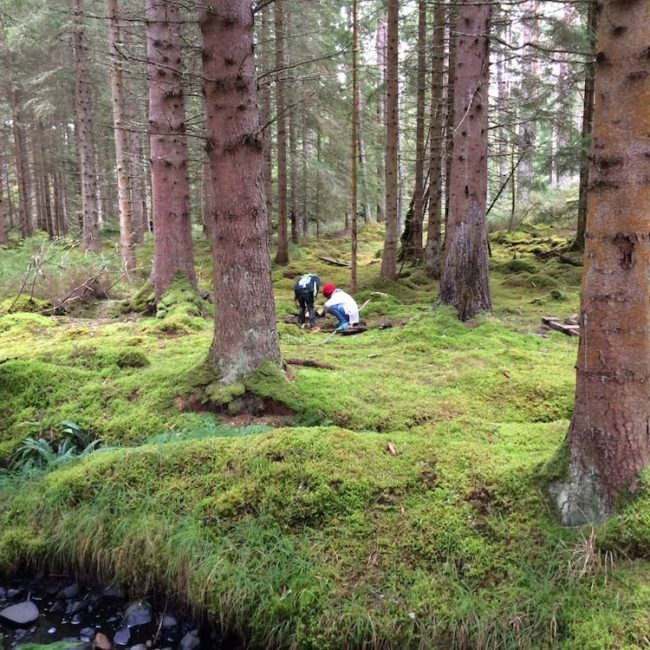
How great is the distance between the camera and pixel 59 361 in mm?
5645

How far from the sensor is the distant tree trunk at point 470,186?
7559mm

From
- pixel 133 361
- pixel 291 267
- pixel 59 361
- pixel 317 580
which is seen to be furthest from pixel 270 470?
pixel 291 267


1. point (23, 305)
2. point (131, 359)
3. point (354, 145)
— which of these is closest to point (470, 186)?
point (354, 145)

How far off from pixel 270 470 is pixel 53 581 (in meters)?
1.55

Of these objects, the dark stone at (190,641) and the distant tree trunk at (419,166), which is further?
the distant tree trunk at (419,166)

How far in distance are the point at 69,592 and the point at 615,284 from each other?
3554mm

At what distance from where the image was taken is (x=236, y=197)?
4.44 meters

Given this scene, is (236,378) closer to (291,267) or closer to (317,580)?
(317,580)

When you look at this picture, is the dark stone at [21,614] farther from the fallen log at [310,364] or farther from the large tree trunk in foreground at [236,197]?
the fallen log at [310,364]

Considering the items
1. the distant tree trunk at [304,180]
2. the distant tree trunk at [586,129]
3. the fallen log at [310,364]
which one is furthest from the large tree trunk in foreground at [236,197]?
the distant tree trunk at [304,180]

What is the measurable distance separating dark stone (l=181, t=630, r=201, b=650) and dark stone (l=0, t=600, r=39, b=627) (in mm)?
920

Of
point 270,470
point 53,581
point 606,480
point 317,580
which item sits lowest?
point 53,581

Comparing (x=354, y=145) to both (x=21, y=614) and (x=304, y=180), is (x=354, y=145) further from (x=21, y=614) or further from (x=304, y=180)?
(x=304, y=180)

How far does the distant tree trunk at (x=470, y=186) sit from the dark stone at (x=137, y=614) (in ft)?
19.0
